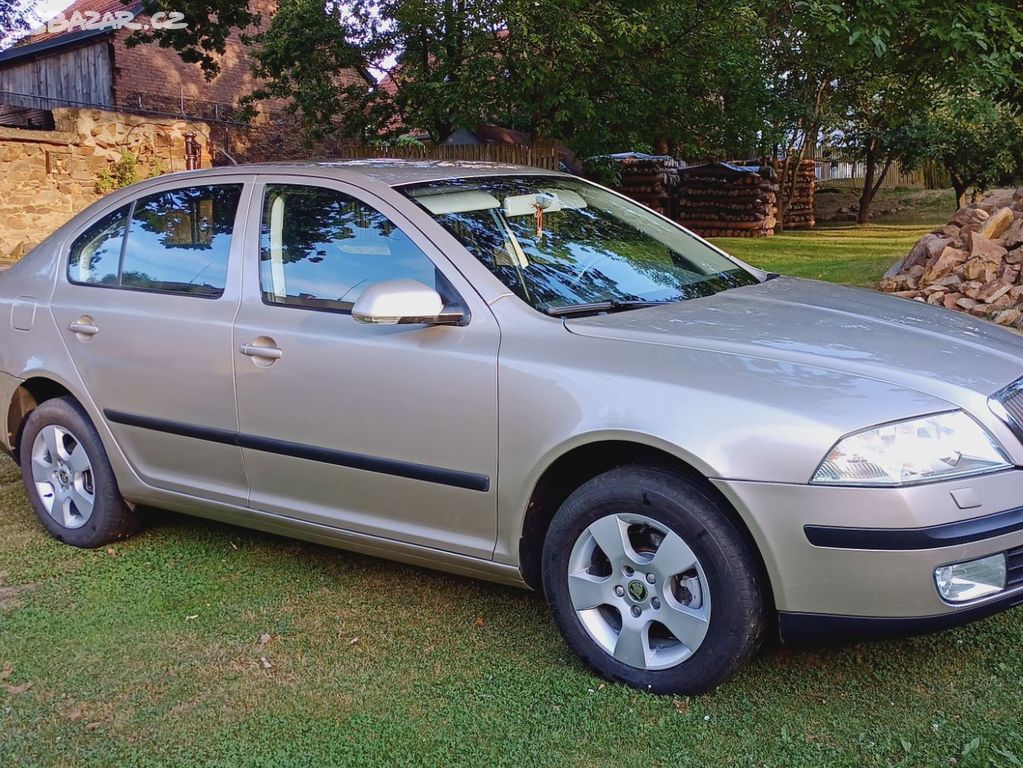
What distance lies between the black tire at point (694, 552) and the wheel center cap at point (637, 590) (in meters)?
0.06

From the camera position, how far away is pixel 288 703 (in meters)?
3.32

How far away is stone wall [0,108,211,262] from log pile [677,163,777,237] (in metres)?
12.8

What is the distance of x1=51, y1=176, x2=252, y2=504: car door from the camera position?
163 inches

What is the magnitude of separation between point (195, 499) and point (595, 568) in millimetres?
1856

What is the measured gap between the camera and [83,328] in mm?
4523

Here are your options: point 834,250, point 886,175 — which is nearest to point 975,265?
point 834,250

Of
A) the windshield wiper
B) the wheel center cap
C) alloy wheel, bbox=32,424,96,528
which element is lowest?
alloy wheel, bbox=32,424,96,528

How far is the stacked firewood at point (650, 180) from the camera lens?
25484 millimetres

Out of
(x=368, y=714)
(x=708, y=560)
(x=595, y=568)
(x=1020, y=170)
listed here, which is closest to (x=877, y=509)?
(x=708, y=560)

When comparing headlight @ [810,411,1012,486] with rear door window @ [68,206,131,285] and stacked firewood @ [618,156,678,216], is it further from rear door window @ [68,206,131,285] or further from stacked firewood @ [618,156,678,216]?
stacked firewood @ [618,156,678,216]

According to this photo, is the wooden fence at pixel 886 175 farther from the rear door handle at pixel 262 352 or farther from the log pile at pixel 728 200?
the rear door handle at pixel 262 352

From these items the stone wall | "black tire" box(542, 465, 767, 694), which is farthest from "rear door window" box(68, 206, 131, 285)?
the stone wall

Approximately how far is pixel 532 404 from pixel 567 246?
90 cm

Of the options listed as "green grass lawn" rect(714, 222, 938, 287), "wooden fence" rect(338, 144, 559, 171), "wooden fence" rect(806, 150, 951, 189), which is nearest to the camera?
"green grass lawn" rect(714, 222, 938, 287)
